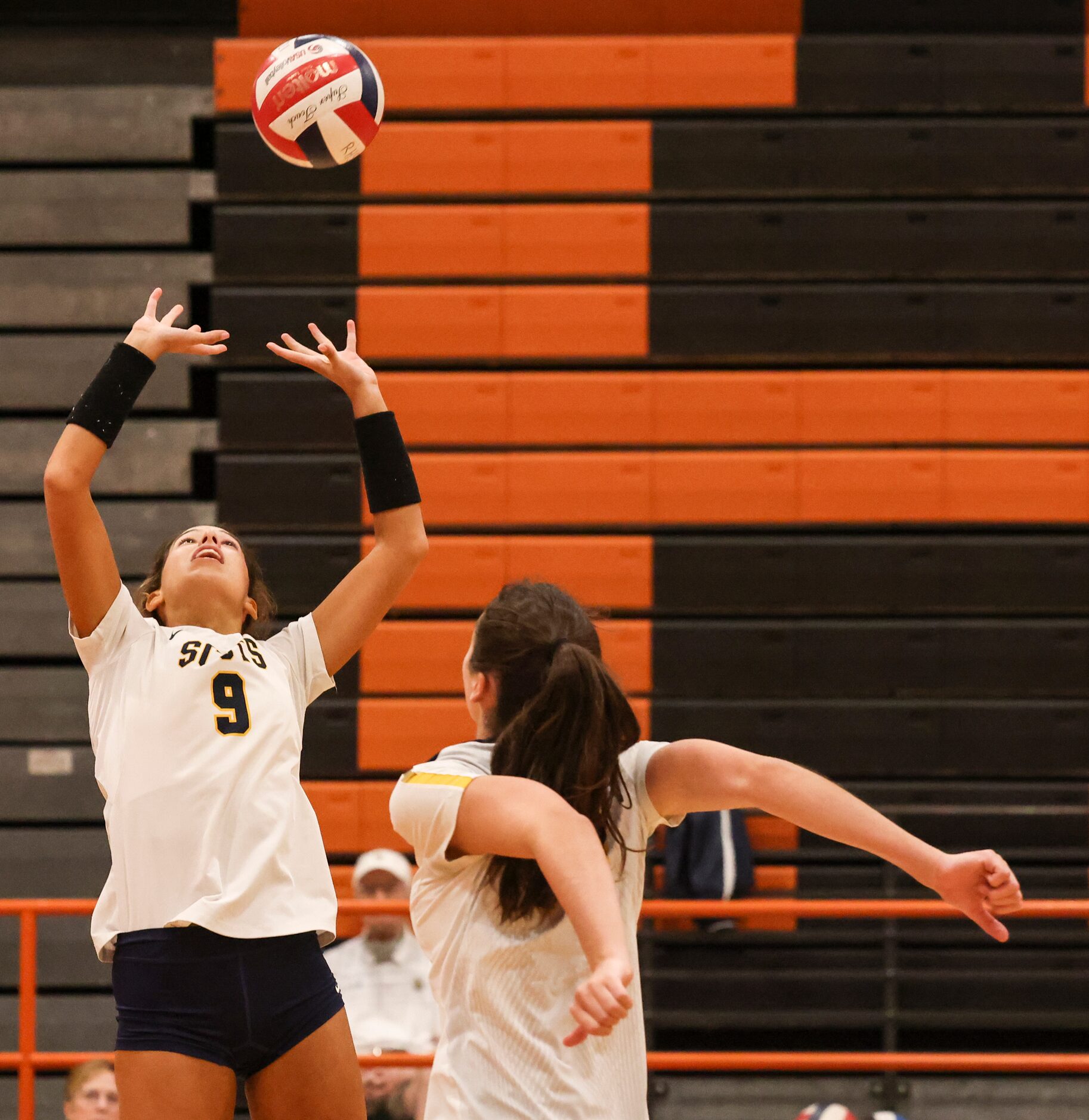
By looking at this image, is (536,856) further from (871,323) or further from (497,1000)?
(871,323)

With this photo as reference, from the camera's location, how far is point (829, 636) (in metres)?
5.77

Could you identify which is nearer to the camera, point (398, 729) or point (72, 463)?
point (72, 463)

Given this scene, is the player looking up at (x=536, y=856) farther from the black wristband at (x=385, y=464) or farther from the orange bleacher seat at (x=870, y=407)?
the orange bleacher seat at (x=870, y=407)

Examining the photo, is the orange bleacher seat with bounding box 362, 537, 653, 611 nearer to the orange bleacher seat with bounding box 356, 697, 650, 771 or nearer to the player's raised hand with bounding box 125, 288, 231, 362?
the orange bleacher seat with bounding box 356, 697, 650, 771

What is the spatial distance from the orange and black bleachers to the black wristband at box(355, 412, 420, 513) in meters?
3.34

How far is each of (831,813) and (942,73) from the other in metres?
5.16

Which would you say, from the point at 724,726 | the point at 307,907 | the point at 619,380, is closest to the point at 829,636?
the point at 724,726

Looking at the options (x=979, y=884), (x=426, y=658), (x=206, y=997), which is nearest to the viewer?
(x=979, y=884)

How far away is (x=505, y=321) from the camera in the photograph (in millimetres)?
5945

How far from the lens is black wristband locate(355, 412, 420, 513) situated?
244 centimetres

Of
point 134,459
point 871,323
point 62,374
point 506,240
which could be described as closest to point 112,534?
point 134,459

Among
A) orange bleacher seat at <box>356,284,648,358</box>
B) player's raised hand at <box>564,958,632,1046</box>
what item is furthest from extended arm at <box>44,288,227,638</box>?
orange bleacher seat at <box>356,284,648,358</box>

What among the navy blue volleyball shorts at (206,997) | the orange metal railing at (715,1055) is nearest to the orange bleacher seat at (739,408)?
the orange metal railing at (715,1055)

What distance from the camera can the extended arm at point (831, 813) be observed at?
1.45 meters
